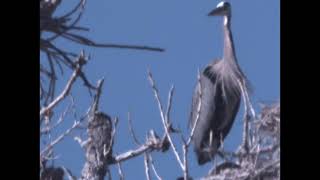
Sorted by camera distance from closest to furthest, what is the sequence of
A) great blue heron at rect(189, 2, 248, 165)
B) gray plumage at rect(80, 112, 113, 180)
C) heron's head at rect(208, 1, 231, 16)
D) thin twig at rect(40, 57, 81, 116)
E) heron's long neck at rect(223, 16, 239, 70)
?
1. thin twig at rect(40, 57, 81, 116)
2. gray plumage at rect(80, 112, 113, 180)
3. great blue heron at rect(189, 2, 248, 165)
4. heron's long neck at rect(223, 16, 239, 70)
5. heron's head at rect(208, 1, 231, 16)

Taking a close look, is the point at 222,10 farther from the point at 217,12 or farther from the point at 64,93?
the point at 64,93

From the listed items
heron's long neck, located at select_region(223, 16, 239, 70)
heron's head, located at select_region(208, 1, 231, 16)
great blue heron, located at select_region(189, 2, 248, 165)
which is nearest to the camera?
great blue heron, located at select_region(189, 2, 248, 165)

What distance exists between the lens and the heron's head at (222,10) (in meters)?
9.04

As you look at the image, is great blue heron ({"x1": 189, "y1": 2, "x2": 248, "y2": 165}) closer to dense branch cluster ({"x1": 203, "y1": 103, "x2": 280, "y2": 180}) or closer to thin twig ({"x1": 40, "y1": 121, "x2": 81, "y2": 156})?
dense branch cluster ({"x1": 203, "y1": 103, "x2": 280, "y2": 180})

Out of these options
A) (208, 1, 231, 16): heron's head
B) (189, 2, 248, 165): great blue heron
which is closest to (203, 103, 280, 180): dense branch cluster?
(189, 2, 248, 165): great blue heron

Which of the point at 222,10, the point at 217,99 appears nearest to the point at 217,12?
the point at 222,10

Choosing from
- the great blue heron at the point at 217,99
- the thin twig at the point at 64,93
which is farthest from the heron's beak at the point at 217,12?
the thin twig at the point at 64,93

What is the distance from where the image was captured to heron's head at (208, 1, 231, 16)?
9.04m

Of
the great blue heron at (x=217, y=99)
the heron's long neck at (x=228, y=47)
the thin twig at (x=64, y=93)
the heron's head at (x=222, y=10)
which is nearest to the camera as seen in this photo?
the thin twig at (x=64, y=93)

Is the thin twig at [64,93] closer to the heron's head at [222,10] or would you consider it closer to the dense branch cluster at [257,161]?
the dense branch cluster at [257,161]

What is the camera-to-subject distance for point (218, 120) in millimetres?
7785
